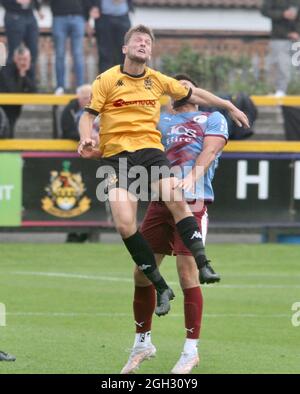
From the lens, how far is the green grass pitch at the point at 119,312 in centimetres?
1082

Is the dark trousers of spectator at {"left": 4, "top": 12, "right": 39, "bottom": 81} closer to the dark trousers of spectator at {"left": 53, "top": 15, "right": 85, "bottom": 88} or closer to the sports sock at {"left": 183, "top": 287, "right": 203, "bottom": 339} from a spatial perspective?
the dark trousers of spectator at {"left": 53, "top": 15, "right": 85, "bottom": 88}

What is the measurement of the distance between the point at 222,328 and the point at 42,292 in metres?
2.91

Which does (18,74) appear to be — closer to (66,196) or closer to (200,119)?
(66,196)

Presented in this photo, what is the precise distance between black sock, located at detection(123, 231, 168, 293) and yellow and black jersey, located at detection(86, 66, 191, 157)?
0.72 metres

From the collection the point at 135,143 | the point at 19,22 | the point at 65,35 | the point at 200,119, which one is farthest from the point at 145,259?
the point at 65,35

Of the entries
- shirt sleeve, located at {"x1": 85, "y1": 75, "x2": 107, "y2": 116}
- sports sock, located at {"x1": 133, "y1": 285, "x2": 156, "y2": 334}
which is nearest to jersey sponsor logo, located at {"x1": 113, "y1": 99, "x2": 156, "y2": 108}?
shirt sleeve, located at {"x1": 85, "y1": 75, "x2": 107, "y2": 116}

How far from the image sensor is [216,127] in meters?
10.8

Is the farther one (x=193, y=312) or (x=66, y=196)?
(x=66, y=196)

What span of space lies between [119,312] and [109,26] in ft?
30.2

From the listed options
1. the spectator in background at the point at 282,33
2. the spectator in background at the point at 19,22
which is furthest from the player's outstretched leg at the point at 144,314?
the spectator in background at the point at 282,33

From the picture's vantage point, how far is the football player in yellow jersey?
10.4m

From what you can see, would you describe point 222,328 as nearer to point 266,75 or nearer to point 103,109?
point 103,109

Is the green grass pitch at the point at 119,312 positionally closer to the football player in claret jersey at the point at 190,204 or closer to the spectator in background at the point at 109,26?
the football player in claret jersey at the point at 190,204

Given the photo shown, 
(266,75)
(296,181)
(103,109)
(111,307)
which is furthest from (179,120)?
(266,75)
